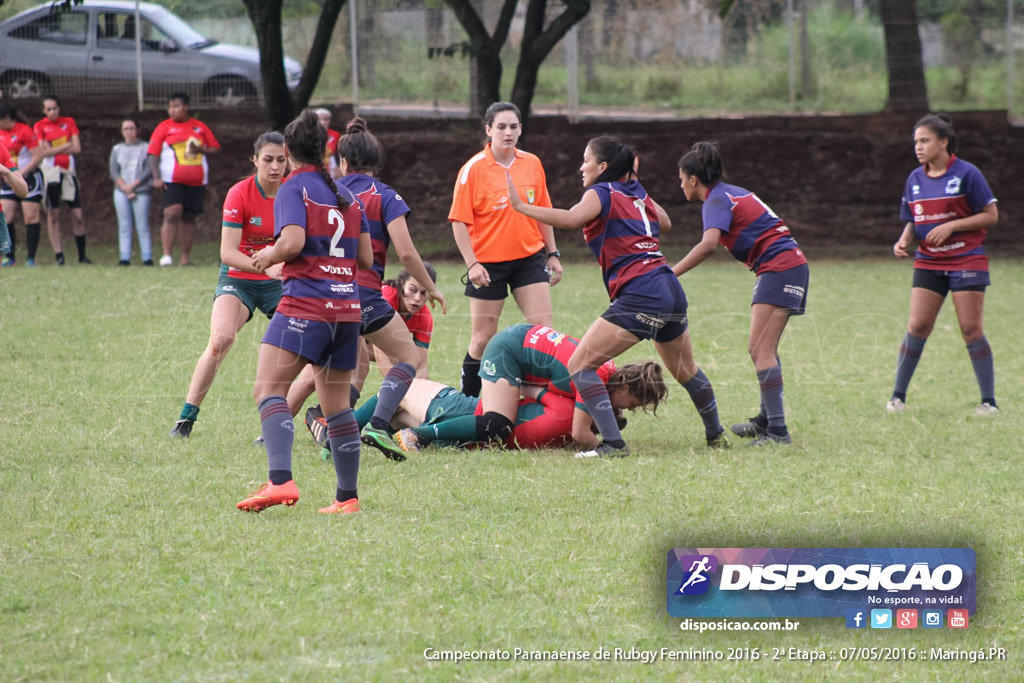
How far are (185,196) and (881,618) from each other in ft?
45.4

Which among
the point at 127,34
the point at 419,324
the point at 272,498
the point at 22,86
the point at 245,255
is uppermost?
the point at 127,34

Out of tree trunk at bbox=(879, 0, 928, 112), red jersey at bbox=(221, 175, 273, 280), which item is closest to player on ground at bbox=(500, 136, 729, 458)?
red jersey at bbox=(221, 175, 273, 280)

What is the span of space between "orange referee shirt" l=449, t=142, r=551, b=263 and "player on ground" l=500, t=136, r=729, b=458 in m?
1.11

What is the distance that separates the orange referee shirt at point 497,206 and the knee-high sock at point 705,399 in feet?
5.02

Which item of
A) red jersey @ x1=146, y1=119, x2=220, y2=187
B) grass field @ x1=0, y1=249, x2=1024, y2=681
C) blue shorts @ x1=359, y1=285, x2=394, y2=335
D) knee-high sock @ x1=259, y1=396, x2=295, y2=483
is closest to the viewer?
grass field @ x1=0, y1=249, x2=1024, y2=681

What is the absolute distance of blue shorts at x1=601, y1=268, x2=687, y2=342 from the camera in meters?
6.39

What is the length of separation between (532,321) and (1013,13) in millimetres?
17244

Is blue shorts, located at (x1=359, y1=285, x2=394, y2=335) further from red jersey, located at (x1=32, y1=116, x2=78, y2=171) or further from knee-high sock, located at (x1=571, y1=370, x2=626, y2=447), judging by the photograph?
red jersey, located at (x1=32, y1=116, x2=78, y2=171)

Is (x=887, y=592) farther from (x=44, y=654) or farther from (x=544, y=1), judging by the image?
(x=544, y=1)

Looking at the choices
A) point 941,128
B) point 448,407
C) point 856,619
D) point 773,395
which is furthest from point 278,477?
point 941,128

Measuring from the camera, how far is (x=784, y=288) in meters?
7.09

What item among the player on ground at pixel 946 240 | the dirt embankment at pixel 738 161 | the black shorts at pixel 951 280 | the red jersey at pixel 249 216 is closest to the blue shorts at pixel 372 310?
the red jersey at pixel 249 216

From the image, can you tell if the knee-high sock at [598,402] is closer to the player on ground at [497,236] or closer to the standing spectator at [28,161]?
the player on ground at [497,236]

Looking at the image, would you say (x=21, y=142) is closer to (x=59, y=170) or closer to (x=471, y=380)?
(x=59, y=170)
